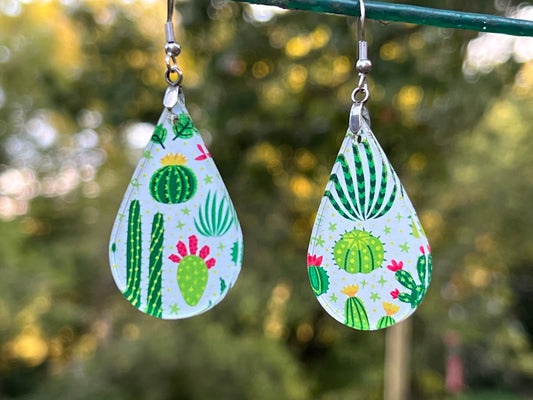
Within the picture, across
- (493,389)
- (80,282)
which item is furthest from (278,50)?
(493,389)

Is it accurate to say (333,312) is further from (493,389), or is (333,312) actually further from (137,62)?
(493,389)

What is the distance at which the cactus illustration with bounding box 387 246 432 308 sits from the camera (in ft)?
2.13

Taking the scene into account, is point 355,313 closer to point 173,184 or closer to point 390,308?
point 390,308

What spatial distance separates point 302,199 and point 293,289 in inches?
26.7

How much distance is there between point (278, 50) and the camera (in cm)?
224

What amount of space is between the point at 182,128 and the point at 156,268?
182mm

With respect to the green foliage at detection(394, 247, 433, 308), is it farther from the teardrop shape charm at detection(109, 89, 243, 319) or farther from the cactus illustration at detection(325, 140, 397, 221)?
the teardrop shape charm at detection(109, 89, 243, 319)

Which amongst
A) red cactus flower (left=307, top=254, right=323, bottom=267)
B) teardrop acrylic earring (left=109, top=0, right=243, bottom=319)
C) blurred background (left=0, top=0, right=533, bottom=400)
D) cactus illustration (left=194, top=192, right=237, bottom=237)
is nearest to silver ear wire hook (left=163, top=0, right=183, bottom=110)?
teardrop acrylic earring (left=109, top=0, right=243, bottom=319)

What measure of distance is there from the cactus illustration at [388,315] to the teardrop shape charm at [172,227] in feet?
0.69

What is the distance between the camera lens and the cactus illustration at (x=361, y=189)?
64 centimetres

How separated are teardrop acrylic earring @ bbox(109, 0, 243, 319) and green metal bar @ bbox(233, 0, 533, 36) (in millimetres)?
174

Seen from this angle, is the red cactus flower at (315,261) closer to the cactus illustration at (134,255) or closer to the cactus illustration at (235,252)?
the cactus illustration at (235,252)

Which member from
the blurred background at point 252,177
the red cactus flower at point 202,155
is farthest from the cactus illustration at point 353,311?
the blurred background at point 252,177

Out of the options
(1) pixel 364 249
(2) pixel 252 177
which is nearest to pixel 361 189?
(1) pixel 364 249
